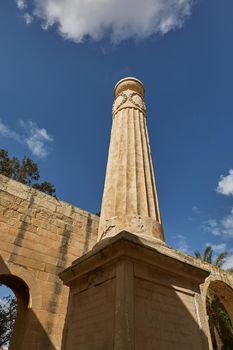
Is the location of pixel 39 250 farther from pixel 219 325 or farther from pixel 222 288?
pixel 219 325

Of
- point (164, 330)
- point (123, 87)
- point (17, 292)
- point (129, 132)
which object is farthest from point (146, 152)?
point (17, 292)

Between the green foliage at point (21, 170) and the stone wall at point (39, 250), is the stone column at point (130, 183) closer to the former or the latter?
the stone wall at point (39, 250)

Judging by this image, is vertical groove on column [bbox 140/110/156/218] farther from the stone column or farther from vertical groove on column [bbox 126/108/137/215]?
vertical groove on column [bbox 126/108/137/215]

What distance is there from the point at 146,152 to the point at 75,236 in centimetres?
390

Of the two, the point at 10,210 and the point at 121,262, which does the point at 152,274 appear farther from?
the point at 10,210

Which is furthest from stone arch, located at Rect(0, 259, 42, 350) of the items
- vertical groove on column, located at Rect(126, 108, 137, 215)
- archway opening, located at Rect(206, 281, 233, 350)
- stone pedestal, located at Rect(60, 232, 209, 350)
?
archway opening, located at Rect(206, 281, 233, 350)

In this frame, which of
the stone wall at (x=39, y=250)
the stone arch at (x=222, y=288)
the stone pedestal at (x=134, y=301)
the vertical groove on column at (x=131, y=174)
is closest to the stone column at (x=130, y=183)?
the vertical groove on column at (x=131, y=174)

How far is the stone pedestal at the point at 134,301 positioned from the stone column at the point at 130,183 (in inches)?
21.4

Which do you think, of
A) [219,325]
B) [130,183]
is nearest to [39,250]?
[130,183]

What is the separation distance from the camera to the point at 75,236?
805 cm

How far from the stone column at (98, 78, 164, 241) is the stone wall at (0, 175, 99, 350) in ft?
10.3

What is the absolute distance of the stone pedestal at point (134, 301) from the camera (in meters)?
2.97

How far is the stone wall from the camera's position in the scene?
6.34 metres

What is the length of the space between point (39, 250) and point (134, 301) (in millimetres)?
4565
